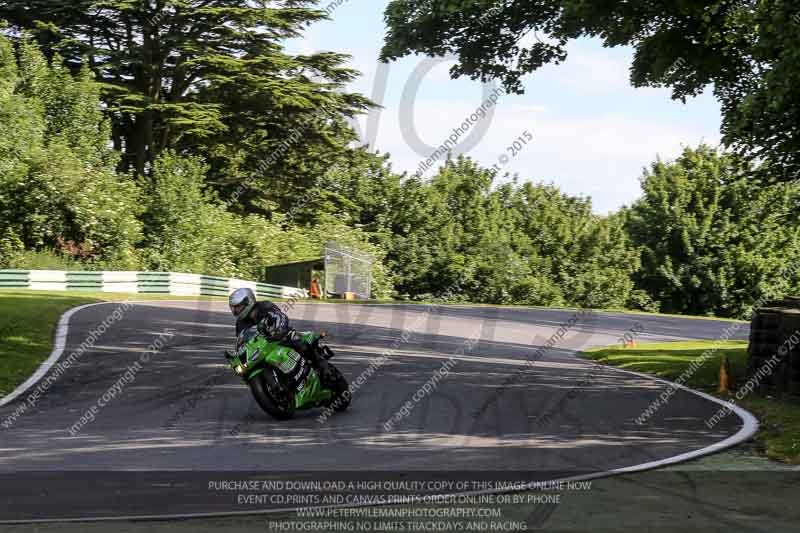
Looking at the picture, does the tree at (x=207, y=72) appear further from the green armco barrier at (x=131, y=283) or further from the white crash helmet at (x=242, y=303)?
the white crash helmet at (x=242, y=303)

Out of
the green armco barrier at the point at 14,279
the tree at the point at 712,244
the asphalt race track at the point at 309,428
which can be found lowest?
the green armco barrier at the point at 14,279

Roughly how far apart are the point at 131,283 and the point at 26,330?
646 inches

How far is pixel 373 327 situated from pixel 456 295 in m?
32.1

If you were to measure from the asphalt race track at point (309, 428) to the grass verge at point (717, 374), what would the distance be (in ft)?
1.88

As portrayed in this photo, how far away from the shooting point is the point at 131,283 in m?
37.3

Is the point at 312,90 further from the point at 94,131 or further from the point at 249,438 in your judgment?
the point at 249,438

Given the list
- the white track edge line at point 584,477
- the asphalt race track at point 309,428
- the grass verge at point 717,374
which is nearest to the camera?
the white track edge line at point 584,477

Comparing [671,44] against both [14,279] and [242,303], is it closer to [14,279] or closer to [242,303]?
[242,303]

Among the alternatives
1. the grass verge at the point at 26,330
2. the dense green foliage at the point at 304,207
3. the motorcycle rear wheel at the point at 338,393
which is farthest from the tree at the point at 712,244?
the motorcycle rear wheel at the point at 338,393

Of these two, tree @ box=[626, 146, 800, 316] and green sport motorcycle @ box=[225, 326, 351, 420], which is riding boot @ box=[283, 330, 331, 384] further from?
tree @ box=[626, 146, 800, 316]

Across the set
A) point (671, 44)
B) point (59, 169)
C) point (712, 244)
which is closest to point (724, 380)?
point (671, 44)

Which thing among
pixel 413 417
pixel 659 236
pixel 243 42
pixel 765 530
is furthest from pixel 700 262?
pixel 765 530

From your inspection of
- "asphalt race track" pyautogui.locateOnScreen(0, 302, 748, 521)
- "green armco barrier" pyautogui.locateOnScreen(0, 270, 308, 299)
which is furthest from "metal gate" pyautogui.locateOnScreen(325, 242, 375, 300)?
"asphalt race track" pyautogui.locateOnScreen(0, 302, 748, 521)

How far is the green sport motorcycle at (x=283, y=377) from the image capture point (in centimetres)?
1225
